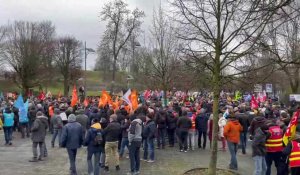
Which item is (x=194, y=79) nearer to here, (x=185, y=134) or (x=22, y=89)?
(x=185, y=134)

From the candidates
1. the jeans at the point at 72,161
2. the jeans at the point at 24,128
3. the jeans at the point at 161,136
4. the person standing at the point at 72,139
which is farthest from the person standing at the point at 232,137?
the jeans at the point at 24,128

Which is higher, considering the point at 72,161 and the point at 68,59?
the point at 68,59

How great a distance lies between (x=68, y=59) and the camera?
70.6m

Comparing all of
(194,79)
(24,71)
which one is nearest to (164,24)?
(194,79)

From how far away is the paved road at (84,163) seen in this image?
13586mm

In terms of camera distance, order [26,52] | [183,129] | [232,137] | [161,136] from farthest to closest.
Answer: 1. [26,52]
2. [161,136]
3. [183,129]
4. [232,137]

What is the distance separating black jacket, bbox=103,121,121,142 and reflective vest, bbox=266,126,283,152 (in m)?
4.57

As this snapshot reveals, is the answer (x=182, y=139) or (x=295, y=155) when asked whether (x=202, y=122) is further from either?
(x=295, y=155)

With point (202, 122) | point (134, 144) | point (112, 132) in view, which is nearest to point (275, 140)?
point (134, 144)

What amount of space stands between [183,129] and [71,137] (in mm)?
5576

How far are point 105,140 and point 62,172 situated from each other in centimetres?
169

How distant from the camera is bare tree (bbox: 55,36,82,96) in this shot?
227ft

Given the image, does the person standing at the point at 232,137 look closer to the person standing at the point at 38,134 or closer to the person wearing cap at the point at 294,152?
the person wearing cap at the point at 294,152

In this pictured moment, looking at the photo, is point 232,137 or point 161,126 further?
point 161,126
